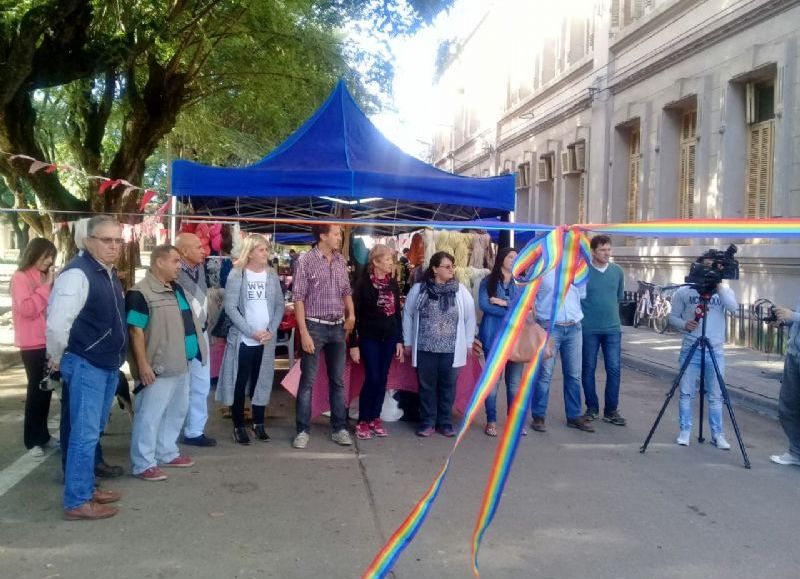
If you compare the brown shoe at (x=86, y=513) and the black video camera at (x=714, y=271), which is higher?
the black video camera at (x=714, y=271)

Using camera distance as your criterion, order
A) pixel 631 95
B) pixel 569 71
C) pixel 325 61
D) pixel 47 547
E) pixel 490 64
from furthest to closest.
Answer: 1. pixel 490 64
2. pixel 569 71
3. pixel 631 95
4. pixel 325 61
5. pixel 47 547

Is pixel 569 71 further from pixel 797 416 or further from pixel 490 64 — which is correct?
pixel 797 416

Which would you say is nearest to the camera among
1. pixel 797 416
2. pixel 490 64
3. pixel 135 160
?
pixel 797 416

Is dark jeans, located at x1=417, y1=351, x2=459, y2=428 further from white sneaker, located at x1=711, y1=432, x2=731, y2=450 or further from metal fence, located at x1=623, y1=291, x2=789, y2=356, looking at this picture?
metal fence, located at x1=623, y1=291, x2=789, y2=356

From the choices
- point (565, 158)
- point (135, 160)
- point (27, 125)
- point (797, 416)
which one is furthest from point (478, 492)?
point (565, 158)

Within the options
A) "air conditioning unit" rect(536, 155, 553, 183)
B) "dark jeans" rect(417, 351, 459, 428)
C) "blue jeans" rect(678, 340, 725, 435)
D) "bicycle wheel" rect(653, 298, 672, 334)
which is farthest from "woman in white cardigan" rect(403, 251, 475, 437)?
"air conditioning unit" rect(536, 155, 553, 183)

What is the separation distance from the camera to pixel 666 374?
10492 mm

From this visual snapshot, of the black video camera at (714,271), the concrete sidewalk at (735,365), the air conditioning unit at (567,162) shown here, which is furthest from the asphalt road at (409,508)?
the air conditioning unit at (567,162)

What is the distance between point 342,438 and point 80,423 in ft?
7.85

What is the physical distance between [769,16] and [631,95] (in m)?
5.33

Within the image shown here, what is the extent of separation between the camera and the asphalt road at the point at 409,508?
385cm

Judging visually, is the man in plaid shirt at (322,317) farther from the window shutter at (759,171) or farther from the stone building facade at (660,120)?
the window shutter at (759,171)

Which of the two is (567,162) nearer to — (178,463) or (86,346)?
(178,463)

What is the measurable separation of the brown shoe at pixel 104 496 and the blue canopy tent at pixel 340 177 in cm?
313
